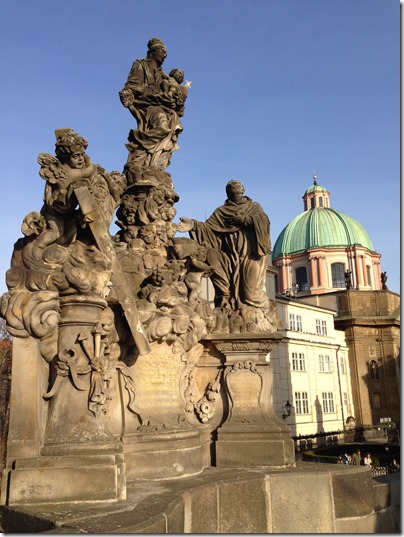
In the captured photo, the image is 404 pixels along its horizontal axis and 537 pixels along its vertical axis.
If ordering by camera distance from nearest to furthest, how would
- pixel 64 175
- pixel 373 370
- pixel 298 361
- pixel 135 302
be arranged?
pixel 64 175 < pixel 135 302 < pixel 298 361 < pixel 373 370

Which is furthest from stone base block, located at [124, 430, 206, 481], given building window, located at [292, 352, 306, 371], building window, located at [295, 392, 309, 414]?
building window, located at [292, 352, 306, 371]

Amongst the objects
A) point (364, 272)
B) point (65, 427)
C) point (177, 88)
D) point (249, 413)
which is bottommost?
point (249, 413)

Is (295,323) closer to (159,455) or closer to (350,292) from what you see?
(350,292)

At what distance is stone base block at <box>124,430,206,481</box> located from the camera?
6.45 meters

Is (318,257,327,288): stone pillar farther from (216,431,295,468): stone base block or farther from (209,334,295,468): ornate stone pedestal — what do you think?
(216,431,295,468): stone base block

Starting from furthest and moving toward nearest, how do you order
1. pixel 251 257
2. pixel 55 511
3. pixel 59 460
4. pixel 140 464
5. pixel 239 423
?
pixel 251 257 < pixel 239 423 < pixel 140 464 < pixel 59 460 < pixel 55 511

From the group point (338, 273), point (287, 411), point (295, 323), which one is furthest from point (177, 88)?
point (338, 273)

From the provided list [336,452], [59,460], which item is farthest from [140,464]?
[336,452]

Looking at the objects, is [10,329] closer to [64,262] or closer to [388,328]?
[64,262]

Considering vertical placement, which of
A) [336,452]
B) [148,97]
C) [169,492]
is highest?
[148,97]

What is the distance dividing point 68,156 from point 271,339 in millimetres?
3696

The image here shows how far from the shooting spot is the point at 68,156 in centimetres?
603

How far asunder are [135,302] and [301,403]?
37074mm

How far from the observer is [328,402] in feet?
151
